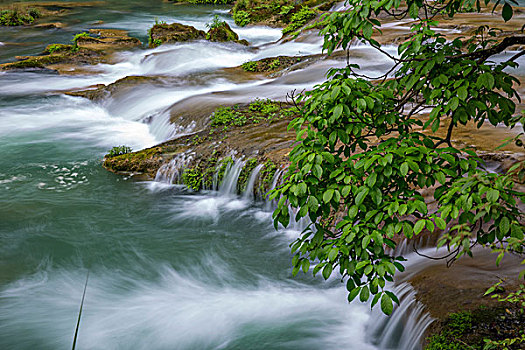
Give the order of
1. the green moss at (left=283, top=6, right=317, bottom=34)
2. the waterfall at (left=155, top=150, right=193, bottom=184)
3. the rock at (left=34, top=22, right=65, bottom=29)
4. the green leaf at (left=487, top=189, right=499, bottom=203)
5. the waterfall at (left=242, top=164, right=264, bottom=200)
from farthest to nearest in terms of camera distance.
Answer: the rock at (left=34, top=22, right=65, bottom=29) < the green moss at (left=283, top=6, right=317, bottom=34) < the waterfall at (left=155, top=150, right=193, bottom=184) < the waterfall at (left=242, top=164, right=264, bottom=200) < the green leaf at (left=487, top=189, right=499, bottom=203)

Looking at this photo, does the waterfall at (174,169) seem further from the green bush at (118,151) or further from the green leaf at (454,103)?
the green leaf at (454,103)

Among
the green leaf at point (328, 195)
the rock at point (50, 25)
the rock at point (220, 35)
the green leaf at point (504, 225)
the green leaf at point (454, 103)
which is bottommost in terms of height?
the green leaf at point (504, 225)

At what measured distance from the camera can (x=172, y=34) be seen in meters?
17.5

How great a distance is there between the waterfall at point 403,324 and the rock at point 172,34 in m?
14.7

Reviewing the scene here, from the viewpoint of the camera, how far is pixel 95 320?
4.82 metres

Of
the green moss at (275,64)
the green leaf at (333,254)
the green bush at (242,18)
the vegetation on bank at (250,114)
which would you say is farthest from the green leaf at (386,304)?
the green bush at (242,18)

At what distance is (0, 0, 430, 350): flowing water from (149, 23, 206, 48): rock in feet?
24.8

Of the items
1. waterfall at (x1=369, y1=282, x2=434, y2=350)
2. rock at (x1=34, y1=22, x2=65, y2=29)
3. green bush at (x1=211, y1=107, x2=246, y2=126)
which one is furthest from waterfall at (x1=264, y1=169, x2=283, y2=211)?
rock at (x1=34, y1=22, x2=65, y2=29)

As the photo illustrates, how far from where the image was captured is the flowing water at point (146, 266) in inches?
178

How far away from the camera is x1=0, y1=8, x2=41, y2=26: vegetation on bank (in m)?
23.1

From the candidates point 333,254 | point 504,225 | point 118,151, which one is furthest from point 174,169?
point 504,225

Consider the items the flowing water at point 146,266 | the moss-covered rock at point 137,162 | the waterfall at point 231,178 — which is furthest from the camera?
the moss-covered rock at point 137,162

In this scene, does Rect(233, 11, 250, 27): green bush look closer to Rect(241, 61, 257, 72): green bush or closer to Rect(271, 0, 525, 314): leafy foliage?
Rect(241, 61, 257, 72): green bush

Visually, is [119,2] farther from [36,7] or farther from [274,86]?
[274,86]
